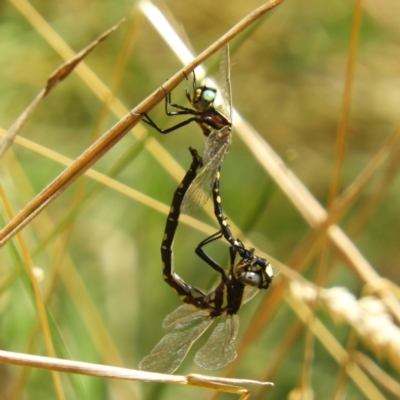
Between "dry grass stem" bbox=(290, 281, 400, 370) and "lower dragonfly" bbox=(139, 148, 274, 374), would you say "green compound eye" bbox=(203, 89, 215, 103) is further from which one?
"dry grass stem" bbox=(290, 281, 400, 370)

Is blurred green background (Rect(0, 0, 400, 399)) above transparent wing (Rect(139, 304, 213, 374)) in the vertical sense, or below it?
above

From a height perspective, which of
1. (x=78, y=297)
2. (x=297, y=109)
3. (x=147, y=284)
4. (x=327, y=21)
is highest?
(x=327, y=21)

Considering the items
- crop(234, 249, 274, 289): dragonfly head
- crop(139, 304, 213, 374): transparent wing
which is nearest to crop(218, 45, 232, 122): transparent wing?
crop(234, 249, 274, 289): dragonfly head

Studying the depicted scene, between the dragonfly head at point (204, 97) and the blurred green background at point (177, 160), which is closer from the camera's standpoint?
the dragonfly head at point (204, 97)

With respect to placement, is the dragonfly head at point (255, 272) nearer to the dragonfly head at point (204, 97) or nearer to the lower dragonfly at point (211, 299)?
the lower dragonfly at point (211, 299)

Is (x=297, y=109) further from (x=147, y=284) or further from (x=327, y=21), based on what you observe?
(x=147, y=284)

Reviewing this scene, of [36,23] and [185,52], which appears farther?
[36,23]

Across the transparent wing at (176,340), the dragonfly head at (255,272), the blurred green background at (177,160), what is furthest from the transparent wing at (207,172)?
the blurred green background at (177,160)

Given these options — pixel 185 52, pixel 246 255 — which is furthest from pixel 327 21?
pixel 246 255
